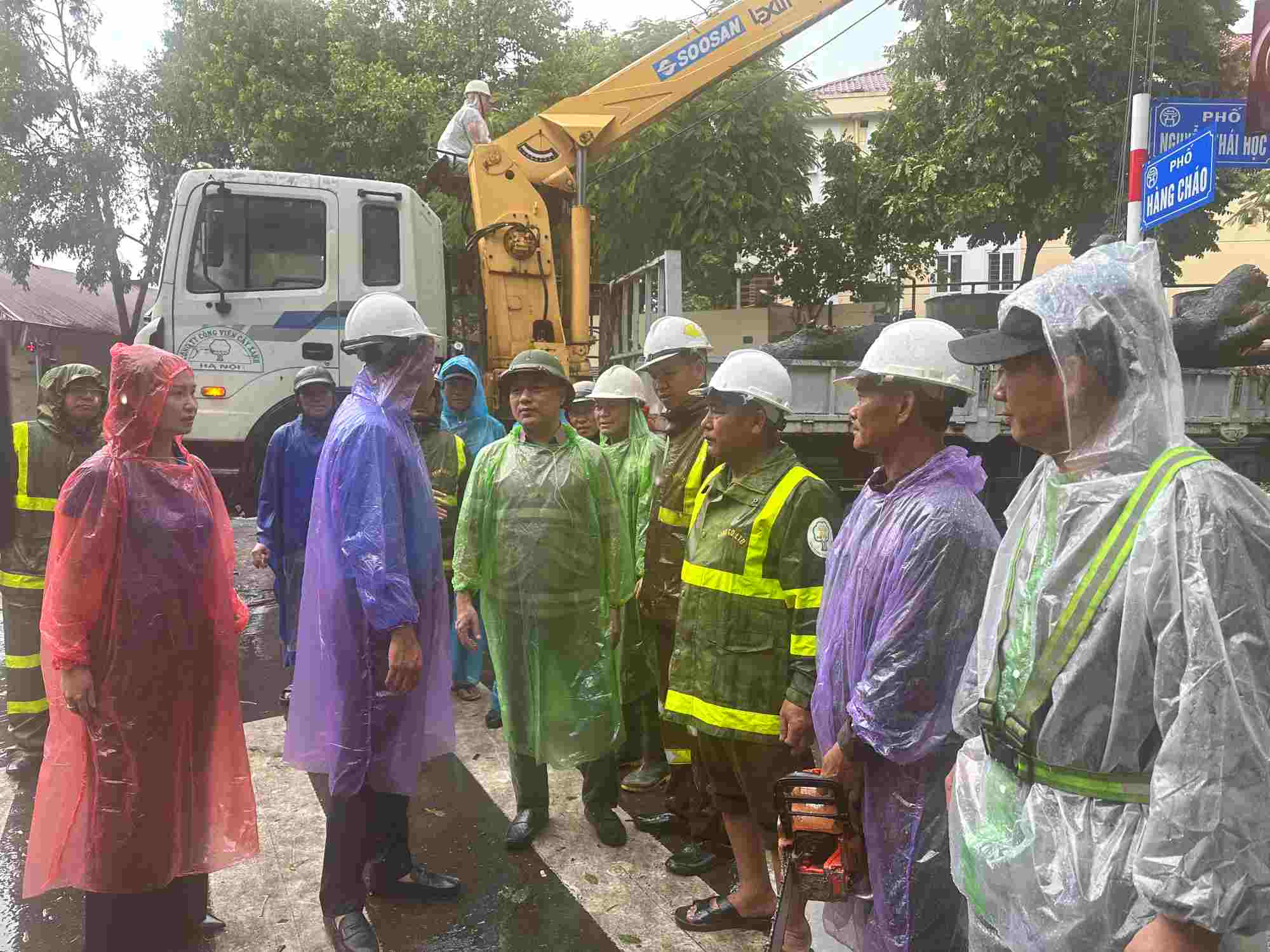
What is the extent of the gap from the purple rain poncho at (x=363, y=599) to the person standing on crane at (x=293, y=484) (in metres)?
1.97

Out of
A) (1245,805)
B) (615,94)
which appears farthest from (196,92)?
(1245,805)

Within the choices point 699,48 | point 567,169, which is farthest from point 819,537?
point 699,48

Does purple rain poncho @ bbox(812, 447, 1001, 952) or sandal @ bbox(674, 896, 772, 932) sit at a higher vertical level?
purple rain poncho @ bbox(812, 447, 1001, 952)

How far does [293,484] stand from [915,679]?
3.64 m

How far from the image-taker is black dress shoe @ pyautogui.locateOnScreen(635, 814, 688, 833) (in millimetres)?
3635

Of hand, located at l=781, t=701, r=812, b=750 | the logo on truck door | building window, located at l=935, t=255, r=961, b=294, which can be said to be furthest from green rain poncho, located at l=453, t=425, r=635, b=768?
building window, located at l=935, t=255, r=961, b=294

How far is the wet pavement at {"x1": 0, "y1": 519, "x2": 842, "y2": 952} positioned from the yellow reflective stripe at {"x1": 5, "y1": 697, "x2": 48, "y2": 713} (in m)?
0.35

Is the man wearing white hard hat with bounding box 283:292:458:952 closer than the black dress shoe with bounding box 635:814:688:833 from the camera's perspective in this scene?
Yes

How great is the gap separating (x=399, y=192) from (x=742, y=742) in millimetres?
5585

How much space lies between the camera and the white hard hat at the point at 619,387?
441 cm

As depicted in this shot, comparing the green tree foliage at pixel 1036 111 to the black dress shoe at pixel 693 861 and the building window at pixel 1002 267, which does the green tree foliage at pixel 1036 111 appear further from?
the building window at pixel 1002 267

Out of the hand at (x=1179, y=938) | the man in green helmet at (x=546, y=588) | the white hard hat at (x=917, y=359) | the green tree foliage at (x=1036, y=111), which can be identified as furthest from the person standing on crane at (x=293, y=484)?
the green tree foliage at (x=1036, y=111)

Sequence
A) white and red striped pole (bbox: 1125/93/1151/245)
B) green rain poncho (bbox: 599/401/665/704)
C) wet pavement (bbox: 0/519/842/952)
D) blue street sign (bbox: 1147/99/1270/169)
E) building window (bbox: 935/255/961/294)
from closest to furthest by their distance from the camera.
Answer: wet pavement (bbox: 0/519/842/952), green rain poncho (bbox: 599/401/665/704), white and red striped pole (bbox: 1125/93/1151/245), blue street sign (bbox: 1147/99/1270/169), building window (bbox: 935/255/961/294)

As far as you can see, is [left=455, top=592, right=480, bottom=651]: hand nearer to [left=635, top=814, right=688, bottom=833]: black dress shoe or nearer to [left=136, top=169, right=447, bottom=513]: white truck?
[left=635, top=814, right=688, bottom=833]: black dress shoe
